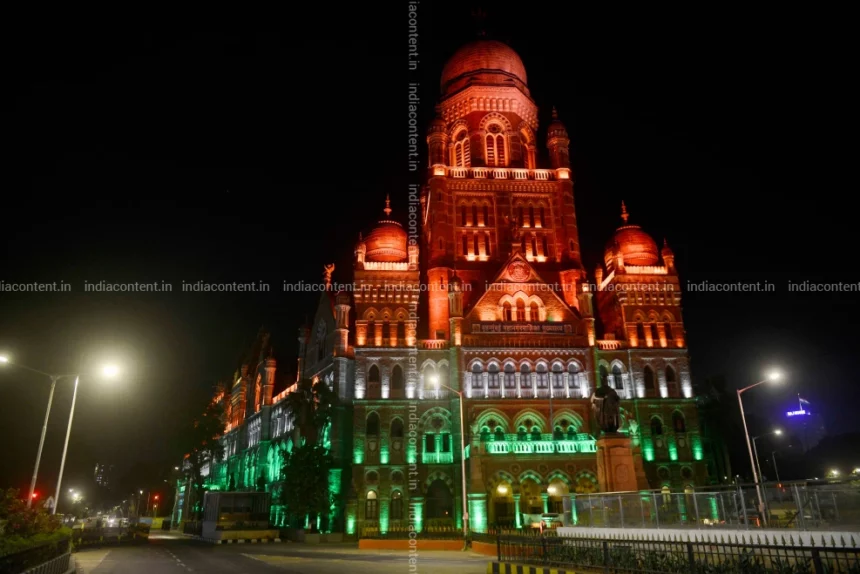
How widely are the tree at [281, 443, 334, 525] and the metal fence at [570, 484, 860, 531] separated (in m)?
26.8

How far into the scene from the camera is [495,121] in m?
65.2

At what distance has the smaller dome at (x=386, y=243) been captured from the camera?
57.4 meters

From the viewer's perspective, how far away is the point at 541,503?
47.4 m

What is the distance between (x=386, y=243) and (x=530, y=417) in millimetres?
19483

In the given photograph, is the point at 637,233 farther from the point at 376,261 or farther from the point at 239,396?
the point at 239,396

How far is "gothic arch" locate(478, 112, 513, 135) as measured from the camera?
213ft

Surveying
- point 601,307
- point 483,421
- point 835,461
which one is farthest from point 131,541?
point 835,461

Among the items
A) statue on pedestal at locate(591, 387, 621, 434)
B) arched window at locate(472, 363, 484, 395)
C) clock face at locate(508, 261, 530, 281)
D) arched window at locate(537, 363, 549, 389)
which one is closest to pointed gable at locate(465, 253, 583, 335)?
clock face at locate(508, 261, 530, 281)

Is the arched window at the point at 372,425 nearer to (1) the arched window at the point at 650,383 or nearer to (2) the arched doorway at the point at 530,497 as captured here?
(2) the arched doorway at the point at 530,497

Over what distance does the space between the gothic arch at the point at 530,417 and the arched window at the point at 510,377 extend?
7.16ft

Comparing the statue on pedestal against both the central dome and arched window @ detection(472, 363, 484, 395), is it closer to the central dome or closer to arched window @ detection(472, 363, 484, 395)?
arched window @ detection(472, 363, 484, 395)

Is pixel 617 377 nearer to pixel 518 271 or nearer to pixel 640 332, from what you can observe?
pixel 640 332

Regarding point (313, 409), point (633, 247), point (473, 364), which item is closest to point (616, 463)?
point (473, 364)

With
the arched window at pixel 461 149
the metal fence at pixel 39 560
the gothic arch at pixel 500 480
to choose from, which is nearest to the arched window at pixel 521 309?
the gothic arch at pixel 500 480
